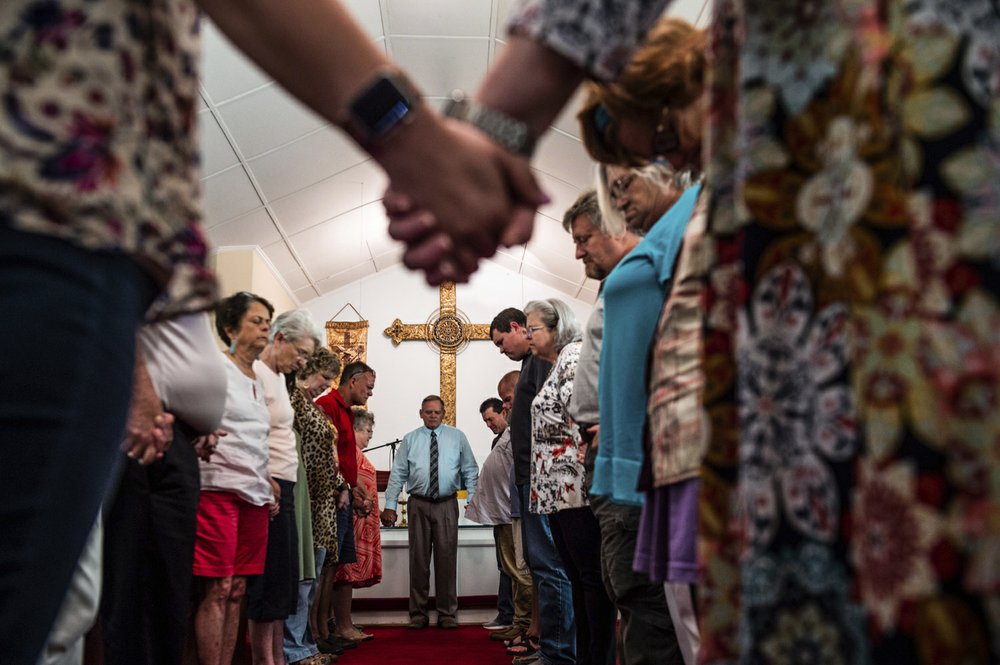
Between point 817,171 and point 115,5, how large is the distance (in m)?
0.47

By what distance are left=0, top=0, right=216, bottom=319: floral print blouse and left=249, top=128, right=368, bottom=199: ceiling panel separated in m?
6.57

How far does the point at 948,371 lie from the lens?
504 mm

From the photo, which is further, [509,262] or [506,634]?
[509,262]

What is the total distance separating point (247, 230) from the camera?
823cm

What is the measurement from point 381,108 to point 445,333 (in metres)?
10.8

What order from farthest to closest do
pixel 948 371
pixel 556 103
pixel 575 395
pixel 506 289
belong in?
pixel 506 289 < pixel 575 395 < pixel 556 103 < pixel 948 371

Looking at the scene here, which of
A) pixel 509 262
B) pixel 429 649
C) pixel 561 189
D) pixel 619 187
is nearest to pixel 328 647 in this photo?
pixel 429 649

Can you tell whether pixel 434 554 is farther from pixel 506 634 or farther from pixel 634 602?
pixel 634 602

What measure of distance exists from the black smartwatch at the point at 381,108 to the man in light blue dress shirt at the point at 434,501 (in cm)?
609

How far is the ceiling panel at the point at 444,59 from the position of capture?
691 centimetres

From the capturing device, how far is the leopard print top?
439cm

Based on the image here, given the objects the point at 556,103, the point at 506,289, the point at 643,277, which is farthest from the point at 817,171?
the point at 506,289

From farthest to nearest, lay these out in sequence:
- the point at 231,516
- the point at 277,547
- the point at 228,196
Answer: the point at 228,196 → the point at 277,547 → the point at 231,516

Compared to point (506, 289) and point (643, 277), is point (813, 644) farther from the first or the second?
point (506, 289)
